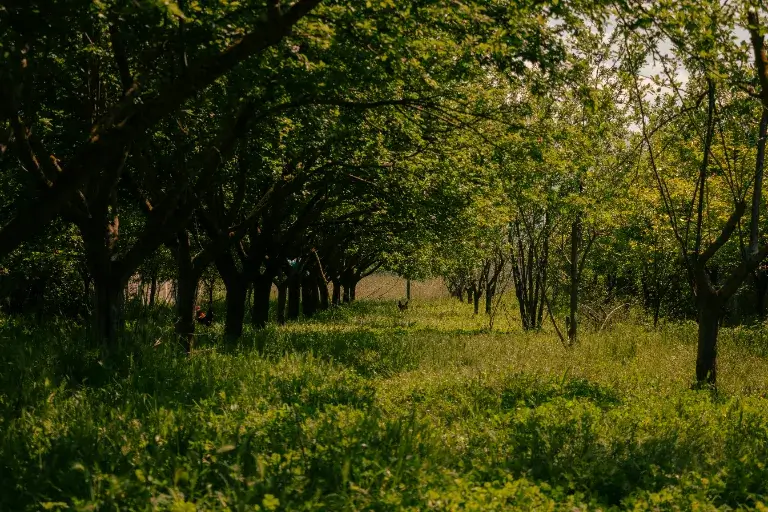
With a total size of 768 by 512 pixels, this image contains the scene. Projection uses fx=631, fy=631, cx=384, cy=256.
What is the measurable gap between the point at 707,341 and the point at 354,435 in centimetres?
592

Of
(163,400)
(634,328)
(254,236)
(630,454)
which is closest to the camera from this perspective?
(630,454)

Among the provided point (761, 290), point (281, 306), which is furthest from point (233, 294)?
point (761, 290)

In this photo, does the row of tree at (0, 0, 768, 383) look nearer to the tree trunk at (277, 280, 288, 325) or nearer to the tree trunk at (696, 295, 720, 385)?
the tree trunk at (696, 295, 720, 385)

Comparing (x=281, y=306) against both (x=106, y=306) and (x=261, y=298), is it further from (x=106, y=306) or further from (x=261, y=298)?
(x=106, y=306)

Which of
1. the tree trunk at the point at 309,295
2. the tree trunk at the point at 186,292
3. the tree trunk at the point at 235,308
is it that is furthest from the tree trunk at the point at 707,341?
the tree trunk at the point at 309,295

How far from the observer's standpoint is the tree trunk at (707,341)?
8.89 m

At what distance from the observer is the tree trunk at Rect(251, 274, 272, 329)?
1794 cm

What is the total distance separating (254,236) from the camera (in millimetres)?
15328

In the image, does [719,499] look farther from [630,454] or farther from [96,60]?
[96,60]

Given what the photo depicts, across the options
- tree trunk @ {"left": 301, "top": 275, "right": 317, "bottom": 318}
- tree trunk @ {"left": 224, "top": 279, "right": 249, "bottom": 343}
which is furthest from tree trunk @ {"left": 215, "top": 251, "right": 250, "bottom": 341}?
tree trunk @ {"left": 301, "top": 275, "right": 317, "bottom": 318}

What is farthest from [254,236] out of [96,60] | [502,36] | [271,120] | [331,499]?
[331,499]

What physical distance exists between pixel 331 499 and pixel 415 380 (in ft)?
15.9

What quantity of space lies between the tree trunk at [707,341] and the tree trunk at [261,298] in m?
11.7

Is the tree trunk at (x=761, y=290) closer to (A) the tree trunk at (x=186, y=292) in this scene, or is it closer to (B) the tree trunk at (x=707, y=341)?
(B) the tree trunk at (x=707, y=341)
